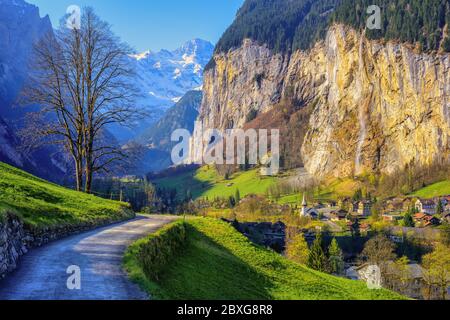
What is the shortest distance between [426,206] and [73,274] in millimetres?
193760

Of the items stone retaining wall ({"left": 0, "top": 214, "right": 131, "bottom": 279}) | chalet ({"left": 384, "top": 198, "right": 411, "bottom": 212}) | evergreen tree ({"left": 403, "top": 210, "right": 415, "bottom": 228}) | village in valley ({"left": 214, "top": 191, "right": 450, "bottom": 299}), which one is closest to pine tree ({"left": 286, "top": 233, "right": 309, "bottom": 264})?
village in valley ({"left": 214, "top": 191, "right": 450, "bottom": 299})

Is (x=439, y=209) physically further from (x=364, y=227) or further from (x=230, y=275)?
(x=230, y=275)

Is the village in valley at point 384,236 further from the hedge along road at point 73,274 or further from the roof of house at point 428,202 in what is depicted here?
the hedge along road at point 73,274

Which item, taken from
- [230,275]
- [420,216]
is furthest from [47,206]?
[420,216]

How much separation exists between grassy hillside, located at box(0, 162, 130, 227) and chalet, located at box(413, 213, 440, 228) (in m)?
154

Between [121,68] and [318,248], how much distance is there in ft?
220

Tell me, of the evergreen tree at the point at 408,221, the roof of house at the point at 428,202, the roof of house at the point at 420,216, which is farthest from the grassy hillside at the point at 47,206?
the roof of house at the point at 428,202

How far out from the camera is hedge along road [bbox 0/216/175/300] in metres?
12.0

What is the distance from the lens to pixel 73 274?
44.8ft

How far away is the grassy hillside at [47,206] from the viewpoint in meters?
19.4

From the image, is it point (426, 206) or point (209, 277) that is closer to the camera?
point (209, 277)
